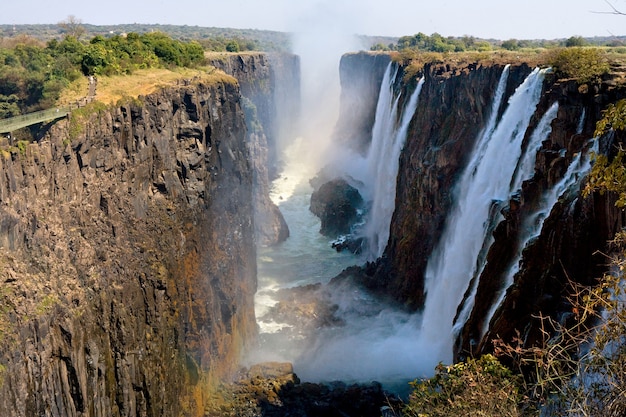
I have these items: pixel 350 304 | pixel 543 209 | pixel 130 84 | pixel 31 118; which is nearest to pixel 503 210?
pixel 543 209

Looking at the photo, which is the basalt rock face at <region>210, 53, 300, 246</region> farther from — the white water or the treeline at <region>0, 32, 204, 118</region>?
the treeline at <region>0, 32, 204, 118</region>

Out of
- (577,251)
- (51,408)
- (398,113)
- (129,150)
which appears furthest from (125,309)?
(398,113)

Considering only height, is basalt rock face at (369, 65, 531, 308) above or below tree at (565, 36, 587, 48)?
below

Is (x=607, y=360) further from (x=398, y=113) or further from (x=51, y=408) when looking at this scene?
(x=398, y=113)

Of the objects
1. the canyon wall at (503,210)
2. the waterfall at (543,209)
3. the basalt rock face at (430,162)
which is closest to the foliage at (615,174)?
the canyon wall at (503,210)

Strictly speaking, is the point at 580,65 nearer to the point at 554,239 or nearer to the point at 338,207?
the point at 554,239

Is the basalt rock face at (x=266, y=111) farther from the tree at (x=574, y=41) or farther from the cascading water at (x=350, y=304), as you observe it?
the tree at (x=574, y=41)

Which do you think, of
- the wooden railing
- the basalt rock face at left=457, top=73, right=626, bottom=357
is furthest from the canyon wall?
the wooden railing
